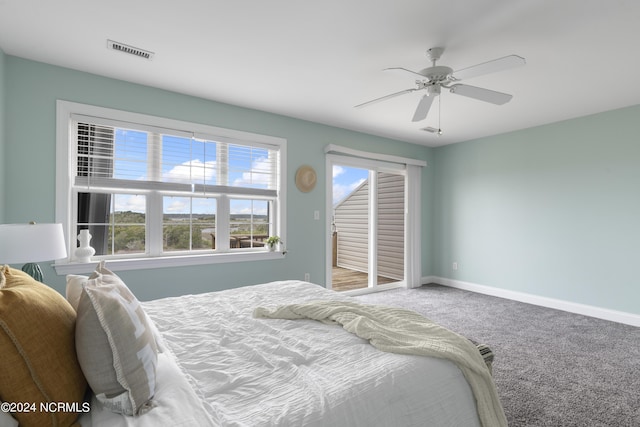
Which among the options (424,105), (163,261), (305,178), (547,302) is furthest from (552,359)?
(163,261)

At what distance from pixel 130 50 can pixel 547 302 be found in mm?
5490

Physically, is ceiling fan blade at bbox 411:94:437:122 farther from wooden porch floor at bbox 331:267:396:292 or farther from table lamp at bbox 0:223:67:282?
wooden porch floor at bbox 331:267:396:292

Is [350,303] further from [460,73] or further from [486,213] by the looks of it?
[486,213]

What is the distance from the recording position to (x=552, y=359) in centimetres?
267

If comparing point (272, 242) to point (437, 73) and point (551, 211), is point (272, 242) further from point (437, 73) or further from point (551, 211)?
point (551, 211)

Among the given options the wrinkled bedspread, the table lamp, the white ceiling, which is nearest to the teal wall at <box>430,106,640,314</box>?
the white ceiling

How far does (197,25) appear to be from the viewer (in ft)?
7.02

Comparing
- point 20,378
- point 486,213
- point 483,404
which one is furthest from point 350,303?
point 486,213

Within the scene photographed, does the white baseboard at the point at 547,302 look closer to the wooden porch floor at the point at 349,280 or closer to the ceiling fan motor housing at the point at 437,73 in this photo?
the wooden porch floor at the point at 349,280

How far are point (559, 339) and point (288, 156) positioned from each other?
3.53 meters

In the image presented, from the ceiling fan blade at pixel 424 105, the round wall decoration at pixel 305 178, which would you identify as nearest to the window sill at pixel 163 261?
the round wall decoration at pixel 305 178

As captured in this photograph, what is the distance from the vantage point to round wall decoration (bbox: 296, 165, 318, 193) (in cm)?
411

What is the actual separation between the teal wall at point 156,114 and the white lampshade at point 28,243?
3.42 feet

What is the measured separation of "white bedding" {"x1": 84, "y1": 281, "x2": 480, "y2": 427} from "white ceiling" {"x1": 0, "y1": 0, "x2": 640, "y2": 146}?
1915 millimetres
